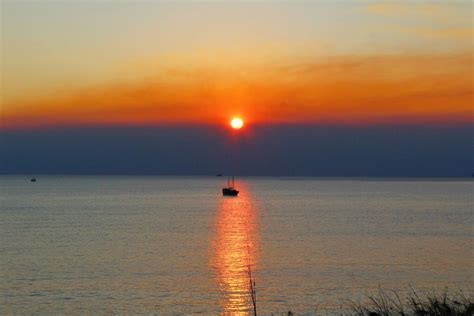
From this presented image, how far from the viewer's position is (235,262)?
44781 millimetres

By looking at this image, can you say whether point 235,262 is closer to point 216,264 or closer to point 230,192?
point 216,264

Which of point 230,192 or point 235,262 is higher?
point 230,192

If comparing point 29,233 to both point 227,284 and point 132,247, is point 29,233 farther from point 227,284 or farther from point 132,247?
point 227,284

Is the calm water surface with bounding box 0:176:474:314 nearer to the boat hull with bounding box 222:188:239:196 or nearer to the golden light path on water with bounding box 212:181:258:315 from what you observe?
the golden light path on water with bounding box 212:181:258:315

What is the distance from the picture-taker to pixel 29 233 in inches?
2611

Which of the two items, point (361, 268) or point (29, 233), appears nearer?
point (361, 268)

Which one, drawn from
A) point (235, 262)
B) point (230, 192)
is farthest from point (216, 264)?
point (230, 192)

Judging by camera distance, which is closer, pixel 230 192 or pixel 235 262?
pixel 235 262

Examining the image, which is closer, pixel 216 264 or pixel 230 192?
pixel 216 264

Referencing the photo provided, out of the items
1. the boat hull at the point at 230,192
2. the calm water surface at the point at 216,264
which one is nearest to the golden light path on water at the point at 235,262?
the calm water surface at the point at 216,264

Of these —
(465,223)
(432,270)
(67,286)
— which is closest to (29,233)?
(67,286)

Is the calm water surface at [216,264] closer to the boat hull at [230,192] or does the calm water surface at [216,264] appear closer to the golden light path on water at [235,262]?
the golden light path on water at [235,262]

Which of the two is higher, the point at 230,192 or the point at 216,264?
the point at 230,192

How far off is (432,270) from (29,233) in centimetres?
4322
